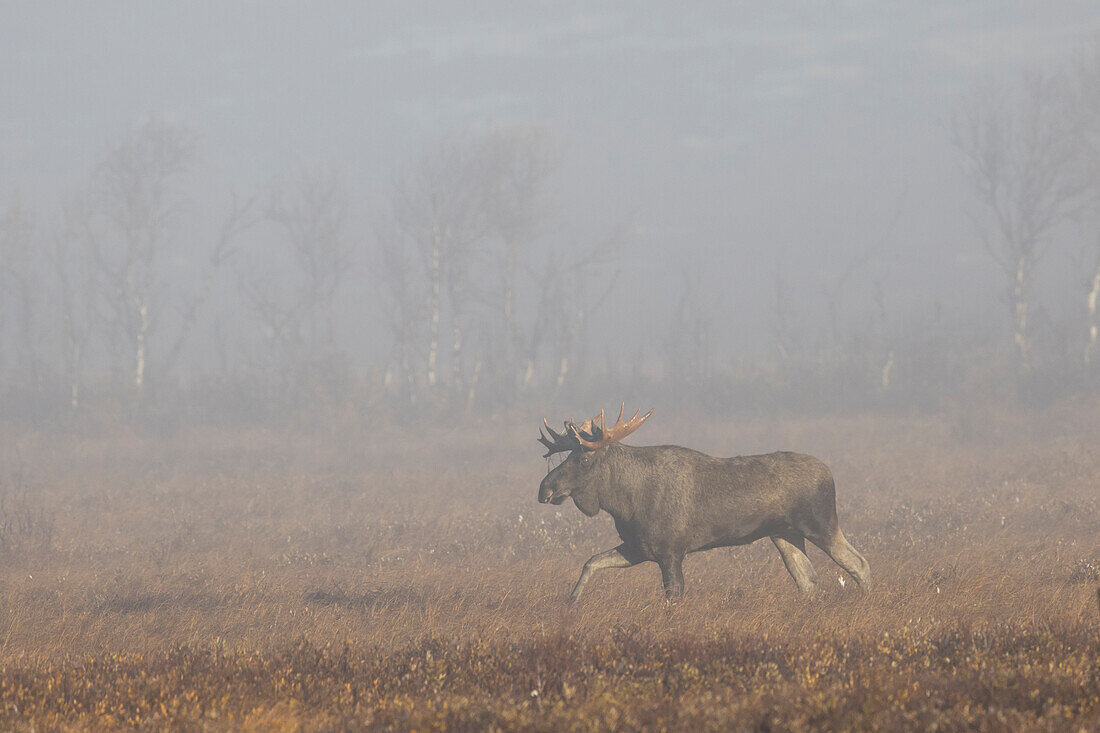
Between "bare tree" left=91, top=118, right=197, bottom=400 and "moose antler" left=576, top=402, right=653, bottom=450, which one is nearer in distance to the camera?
"moose antler" left=576, top=402, right=653, bottom=450

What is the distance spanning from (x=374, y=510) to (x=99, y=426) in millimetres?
16311

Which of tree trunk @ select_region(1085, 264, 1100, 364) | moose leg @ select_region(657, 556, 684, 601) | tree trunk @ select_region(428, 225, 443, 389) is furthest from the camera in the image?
tree trunk @ select_region(428, 225, 443, 389)

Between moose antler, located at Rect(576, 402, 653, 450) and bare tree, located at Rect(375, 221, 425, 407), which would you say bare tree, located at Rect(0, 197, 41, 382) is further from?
moose antler, located at Rect(576, 402, 653, 450)

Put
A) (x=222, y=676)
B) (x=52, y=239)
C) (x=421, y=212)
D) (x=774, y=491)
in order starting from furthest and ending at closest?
(x=52, y=239) → (x=421, y=212) → (x=774, y=491) → (x=222, y=676)

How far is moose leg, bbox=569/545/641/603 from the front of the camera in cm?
815

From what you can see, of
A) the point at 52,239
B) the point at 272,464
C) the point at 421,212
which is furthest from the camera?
the point at 52,239

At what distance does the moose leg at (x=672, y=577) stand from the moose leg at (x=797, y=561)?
113cm

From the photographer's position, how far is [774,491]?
27.2 feet

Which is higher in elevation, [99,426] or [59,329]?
[59,329]

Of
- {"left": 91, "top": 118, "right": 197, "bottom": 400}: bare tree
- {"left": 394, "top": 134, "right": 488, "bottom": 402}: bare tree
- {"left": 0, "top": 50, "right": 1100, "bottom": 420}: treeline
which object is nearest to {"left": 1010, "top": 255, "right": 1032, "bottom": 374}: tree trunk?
{"left": 0, "top": 50, "right": 1100, "bottom": 420}: treeline

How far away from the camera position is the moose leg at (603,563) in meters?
8.15

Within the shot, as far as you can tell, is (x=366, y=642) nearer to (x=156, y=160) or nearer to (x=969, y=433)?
(x=969, y=433)

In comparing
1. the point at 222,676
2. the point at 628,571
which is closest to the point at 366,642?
the point at 222,676

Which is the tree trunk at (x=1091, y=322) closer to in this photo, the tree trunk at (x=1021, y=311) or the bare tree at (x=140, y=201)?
the tree trunk at (x=1021, y=311)
